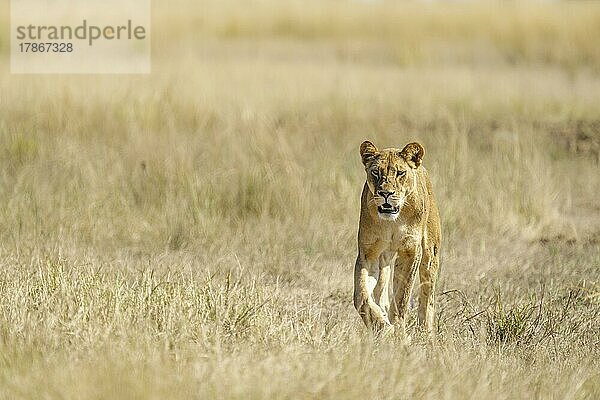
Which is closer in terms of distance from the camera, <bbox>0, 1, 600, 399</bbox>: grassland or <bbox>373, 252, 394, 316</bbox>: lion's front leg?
<bbox>0, 1, 600, 399</bbox>: grassland

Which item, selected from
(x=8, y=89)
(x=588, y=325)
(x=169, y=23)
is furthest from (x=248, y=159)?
(x=169, y=23)

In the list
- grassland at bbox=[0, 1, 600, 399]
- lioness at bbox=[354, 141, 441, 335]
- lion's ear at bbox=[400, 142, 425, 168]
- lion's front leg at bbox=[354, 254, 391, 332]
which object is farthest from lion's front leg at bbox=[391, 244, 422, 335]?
lion's ear at bbox=[400, 142, 425, 168]

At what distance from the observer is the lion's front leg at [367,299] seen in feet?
21.2

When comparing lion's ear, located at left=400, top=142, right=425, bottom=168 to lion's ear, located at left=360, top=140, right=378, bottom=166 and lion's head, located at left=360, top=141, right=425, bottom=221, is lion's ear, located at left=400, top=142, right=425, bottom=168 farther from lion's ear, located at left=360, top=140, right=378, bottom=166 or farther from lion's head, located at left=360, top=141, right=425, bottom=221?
lion's ear, located at left=360, top=140, right=378, bottom=166

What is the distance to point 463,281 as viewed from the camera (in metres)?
8.97

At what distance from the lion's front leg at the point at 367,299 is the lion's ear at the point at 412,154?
55 cm

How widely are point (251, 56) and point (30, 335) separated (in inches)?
478

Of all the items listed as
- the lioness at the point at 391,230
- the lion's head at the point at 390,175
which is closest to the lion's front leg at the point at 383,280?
the lioness at the point at 391,230

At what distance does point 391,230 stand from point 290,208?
3916 mm

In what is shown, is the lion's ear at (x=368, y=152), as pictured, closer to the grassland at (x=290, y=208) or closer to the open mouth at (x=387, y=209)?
the open mouth at (x=387, y=209)

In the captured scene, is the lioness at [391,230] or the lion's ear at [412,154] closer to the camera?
the lioness at [391,230]

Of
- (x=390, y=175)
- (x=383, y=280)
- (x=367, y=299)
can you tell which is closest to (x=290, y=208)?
(x=383, y=280)

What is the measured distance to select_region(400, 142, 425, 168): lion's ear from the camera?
6441 mm

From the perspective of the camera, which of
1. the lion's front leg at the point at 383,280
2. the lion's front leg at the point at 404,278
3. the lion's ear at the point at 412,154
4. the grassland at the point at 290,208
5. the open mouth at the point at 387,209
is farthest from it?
the lion's front leg at the point at 383,280
